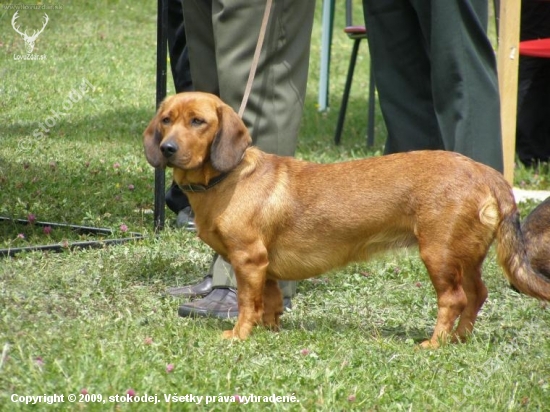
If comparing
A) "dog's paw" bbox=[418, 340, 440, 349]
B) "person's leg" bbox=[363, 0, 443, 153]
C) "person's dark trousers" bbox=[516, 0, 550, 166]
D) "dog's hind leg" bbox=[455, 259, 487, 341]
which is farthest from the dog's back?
"person's dark trousers" bbox=[516, 0, 550, 166]

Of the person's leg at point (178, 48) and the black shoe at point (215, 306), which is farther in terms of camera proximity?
the person's leg at point (178, 48)

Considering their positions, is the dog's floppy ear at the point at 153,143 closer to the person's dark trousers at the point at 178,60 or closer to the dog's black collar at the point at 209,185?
the dog's black collar at the point at 209,185

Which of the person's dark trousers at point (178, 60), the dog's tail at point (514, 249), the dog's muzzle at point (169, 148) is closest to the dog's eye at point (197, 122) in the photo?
the dog's muzzle at point (169, 148)

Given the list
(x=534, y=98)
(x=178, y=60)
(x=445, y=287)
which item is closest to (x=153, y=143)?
(x=445, y=287)

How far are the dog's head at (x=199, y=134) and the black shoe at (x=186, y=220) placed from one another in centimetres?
185

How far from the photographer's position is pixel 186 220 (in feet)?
18.8

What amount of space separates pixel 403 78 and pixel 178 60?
174 cm

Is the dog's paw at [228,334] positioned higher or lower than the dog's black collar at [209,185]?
lower

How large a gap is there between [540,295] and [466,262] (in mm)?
308

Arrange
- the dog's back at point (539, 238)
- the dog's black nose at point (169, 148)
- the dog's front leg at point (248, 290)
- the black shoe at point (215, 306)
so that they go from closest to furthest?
the dog's black nose at point (169, 148) < the dog's front leg at point (248, 290) < the black shoe at point (215, 306) < the dog's back at point (539, 238)

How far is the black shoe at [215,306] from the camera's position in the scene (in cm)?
416

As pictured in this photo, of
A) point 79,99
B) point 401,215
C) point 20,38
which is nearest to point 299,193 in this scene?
point 401,215

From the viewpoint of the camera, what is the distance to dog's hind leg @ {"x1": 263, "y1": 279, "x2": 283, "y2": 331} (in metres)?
4.02

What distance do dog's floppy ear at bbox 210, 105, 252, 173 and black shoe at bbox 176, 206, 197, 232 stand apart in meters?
1.88
